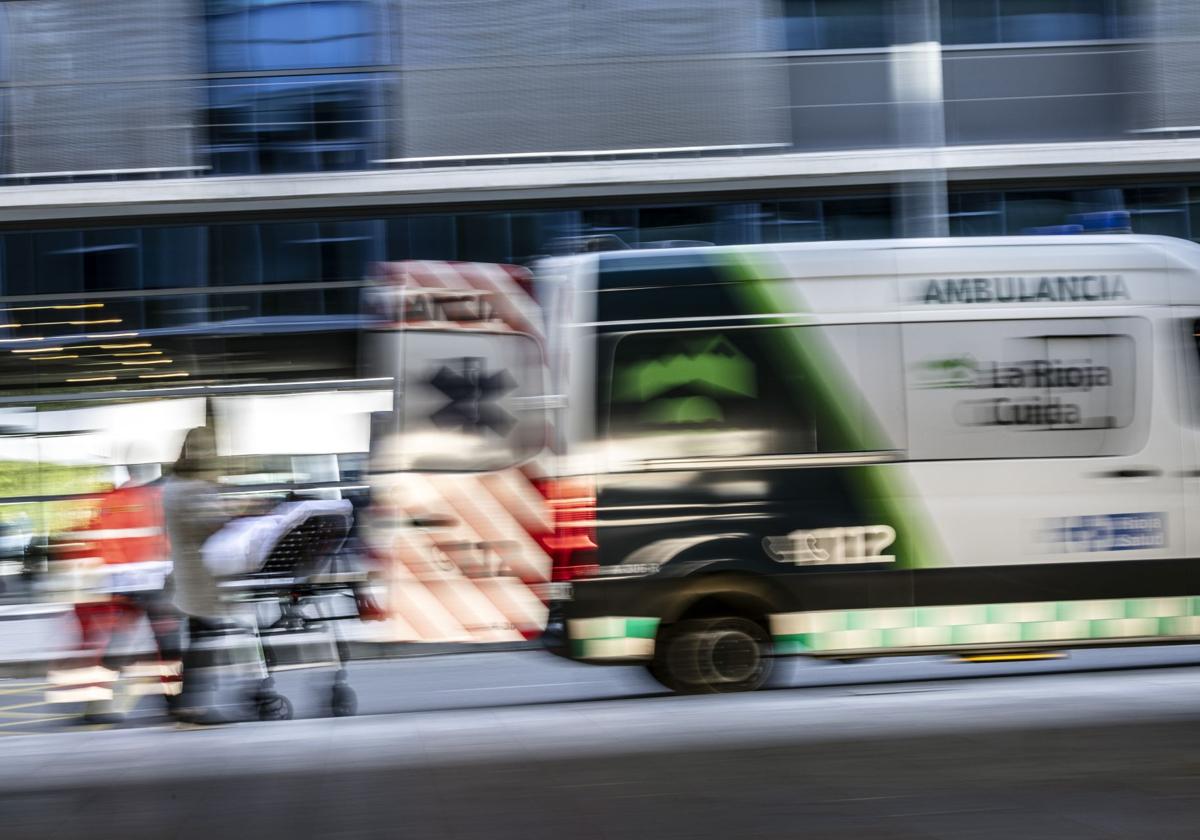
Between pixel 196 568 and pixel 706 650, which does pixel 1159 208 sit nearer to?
→ pixel 706 650

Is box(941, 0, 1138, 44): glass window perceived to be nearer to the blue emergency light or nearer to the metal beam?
the metal beam

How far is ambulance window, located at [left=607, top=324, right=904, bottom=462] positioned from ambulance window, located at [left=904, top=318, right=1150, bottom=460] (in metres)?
0.16

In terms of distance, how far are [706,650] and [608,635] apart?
0.56 metres

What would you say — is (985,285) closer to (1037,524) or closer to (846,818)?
(1037,524)

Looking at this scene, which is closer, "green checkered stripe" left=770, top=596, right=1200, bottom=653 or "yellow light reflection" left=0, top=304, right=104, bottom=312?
"green checkered stripe" left=770, top=596, right=1200, bottom=653

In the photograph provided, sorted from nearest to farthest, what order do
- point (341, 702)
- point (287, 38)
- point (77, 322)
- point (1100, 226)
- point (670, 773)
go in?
point (670, 773), point (341, 702), point (1100, 226), point (287, 38), point (77, 322)

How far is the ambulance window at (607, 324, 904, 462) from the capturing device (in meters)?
8.02

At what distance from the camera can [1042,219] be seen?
56.4 feet

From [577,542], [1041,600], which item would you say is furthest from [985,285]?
[577,542]

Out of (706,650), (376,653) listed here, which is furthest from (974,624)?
(376,653)

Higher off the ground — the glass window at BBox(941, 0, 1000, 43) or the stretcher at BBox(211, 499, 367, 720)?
the glass window at BBox(941, 0, 1000, 43)

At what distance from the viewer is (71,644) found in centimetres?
966

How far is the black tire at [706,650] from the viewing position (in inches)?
Answer: 326

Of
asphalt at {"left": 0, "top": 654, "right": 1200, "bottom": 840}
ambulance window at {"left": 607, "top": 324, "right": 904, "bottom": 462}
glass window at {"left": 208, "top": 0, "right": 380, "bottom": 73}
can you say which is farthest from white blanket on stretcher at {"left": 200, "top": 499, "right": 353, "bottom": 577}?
glass window at {"left": 208, "top": 0, "right": 380, "bottom": 73}
